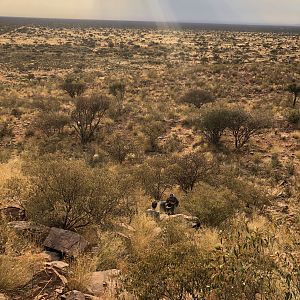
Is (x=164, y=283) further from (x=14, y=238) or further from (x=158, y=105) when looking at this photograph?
(x=158, y=105)

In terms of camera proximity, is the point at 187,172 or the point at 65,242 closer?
the point at 65,242

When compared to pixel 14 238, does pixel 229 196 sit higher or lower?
lower

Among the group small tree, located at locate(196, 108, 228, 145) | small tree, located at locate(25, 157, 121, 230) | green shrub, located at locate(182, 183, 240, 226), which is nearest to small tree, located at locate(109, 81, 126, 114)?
small tree, located at locate(196, 108, 228, 145)

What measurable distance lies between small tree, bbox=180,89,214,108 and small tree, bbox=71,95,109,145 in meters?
6.32

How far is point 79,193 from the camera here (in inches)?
297

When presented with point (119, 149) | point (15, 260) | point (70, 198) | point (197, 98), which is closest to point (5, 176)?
point (70, 198)

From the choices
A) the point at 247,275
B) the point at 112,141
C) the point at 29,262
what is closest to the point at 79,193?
the point at 29,262

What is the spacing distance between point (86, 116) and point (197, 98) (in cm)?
832

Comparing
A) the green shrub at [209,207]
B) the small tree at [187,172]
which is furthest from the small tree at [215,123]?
the green shrub at [209,207]

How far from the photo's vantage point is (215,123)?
1689 centimetres

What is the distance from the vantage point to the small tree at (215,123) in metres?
16.8

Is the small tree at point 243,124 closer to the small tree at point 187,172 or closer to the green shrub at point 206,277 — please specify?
the small tree at point 187,172

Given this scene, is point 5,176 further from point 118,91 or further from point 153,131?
point 118,91

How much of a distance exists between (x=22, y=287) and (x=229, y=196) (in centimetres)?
658
